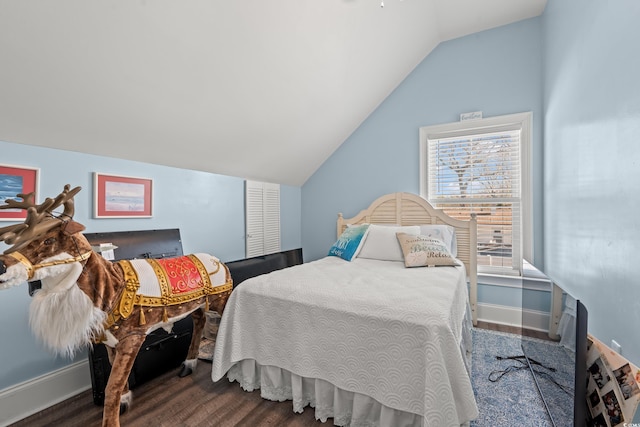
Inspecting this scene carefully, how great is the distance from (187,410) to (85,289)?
3.04ft

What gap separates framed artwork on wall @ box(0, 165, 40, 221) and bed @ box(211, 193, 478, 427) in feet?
4.27

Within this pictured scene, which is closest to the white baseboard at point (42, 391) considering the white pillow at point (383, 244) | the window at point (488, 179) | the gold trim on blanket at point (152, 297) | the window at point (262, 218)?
the gold trim on blanket at point (152, 297)

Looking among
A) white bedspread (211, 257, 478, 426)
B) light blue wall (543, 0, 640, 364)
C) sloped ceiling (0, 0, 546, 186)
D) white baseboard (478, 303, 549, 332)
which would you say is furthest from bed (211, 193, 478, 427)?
sloped ceiling (0, 0, 546, 186)

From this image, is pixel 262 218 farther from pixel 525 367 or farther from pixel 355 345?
pixel 525 367

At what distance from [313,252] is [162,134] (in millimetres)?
2628

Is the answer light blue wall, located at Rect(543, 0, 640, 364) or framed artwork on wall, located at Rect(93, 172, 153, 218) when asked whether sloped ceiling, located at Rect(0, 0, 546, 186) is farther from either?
light blue wall, located at Rect(543, 0, 640, 364)

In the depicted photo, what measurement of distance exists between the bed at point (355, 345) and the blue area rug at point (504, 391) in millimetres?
210

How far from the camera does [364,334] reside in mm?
1475

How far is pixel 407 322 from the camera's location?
4.52 ft

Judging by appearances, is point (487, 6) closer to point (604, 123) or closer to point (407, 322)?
point (604, 123)

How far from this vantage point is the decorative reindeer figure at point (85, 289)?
44.8 inches

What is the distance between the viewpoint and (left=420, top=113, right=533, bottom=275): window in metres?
3.05

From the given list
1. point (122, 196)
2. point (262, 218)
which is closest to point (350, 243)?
point (262, 218)

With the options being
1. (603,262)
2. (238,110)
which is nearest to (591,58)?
(603,262)
